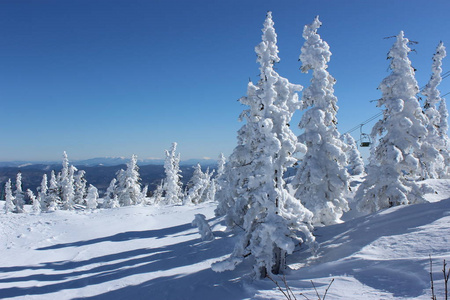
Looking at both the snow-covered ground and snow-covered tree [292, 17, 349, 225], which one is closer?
the snow-covered ground

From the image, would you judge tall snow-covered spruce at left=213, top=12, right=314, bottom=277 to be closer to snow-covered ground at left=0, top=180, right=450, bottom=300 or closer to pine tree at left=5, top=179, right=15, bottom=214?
snow-covered ground at left=0, top=180, right=450, bottom=300

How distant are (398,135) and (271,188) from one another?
11111mm

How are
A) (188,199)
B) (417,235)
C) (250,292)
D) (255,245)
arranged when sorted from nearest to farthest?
(250,292) → (417,235) → (255,245) → (188,199)

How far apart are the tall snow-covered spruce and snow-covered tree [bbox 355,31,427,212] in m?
8.02

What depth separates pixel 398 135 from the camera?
16.8m

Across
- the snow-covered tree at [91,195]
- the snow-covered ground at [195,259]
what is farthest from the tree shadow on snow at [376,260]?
the snow-covered tree at [91,195]

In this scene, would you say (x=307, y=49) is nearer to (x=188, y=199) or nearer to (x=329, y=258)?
(x=329, y=258)

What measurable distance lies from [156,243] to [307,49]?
58.7 feet

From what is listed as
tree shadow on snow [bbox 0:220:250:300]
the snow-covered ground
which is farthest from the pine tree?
tree shadow on snow [bbox 0:220:250:300]

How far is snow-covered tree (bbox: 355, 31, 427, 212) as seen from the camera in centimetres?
1639

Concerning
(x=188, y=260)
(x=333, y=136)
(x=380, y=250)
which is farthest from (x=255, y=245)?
(x=333, y=136)

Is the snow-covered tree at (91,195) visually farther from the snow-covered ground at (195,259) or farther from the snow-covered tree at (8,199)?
the snow-covered tree at (8,199)

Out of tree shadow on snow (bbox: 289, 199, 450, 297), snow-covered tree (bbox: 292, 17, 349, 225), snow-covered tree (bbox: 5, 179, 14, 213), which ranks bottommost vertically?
snow-covered tree (bbox: 5, 179, 14, 213)

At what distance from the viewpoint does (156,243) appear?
21.0 m
